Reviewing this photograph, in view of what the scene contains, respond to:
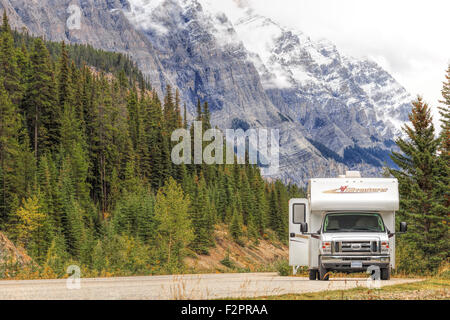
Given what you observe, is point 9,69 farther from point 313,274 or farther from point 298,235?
point 313,274

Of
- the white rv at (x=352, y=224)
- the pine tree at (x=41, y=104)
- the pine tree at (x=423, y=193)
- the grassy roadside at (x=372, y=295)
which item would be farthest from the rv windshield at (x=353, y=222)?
the pine tree at (x=41, y=104)

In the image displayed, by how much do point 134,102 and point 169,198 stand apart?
51480mm

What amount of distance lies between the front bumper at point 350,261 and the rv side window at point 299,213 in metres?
2.60

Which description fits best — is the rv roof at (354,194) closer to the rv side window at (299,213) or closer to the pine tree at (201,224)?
the rv side window at (299,213)

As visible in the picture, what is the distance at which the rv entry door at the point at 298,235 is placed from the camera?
24281 mm

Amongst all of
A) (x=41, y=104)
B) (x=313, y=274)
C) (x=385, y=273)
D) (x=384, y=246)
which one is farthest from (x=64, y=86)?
(x=384, y=246)

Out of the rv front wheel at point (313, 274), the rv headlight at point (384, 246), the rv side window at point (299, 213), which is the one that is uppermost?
the rv side window at point (299, 213)

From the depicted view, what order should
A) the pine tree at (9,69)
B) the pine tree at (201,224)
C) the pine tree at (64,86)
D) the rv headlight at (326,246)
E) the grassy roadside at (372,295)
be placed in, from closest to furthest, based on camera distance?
1. the grassy roadside at (372,295)
2. the rv headlight at (326,246)
3. the pine tree at (9,69)
4. the pine tree at (201,224)
5. the pine tree at (64,86)

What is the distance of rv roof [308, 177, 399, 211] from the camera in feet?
72.5

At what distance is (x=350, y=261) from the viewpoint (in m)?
21.6

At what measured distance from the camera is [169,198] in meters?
69.5

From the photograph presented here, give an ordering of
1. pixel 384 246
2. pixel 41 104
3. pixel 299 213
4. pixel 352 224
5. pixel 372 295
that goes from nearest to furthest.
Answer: pixel 372 295
pixel 384 246
pixel 352 224
pixel 299 213
pixel 41 104

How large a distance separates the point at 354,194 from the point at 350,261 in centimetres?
239
